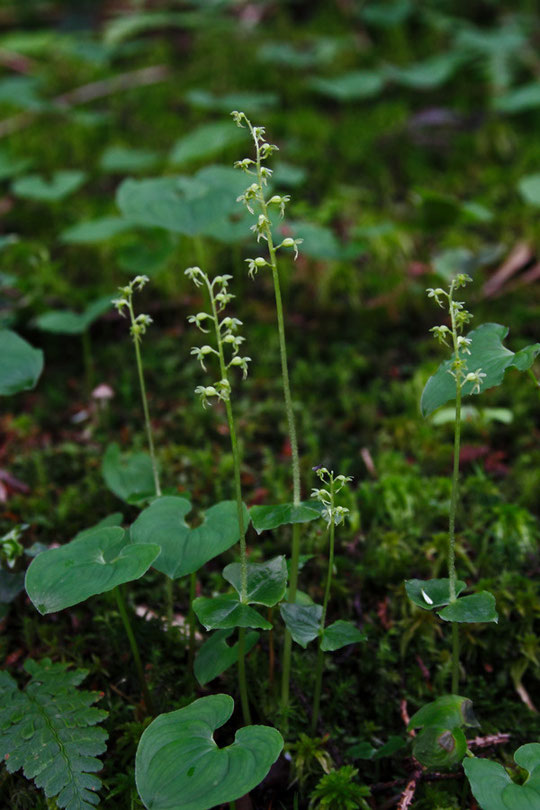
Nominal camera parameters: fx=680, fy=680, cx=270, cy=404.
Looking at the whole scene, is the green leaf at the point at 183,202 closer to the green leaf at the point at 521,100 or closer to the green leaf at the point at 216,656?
the green leaf at the point at 216,656

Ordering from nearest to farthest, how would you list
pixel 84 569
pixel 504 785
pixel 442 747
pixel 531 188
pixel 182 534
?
pixel 504 785 → pixel 442 747 → pixel 84 569 → pixel 182 534 → pixel 531 188

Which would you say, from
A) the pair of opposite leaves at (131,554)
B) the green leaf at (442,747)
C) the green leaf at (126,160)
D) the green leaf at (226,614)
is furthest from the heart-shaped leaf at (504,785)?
the green leaf at (126,160)

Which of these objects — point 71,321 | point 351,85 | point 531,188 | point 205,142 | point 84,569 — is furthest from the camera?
point 351,85

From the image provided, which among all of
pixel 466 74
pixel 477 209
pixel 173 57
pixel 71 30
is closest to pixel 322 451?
pixel 477 209

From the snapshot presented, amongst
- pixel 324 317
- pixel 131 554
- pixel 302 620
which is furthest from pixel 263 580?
pixel 324 317

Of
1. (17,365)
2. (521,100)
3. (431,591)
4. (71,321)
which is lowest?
(431,591)

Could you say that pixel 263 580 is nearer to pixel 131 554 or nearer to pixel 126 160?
pixel 131 554

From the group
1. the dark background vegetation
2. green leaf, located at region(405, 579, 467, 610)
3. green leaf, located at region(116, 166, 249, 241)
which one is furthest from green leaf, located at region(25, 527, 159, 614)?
green leaf, located at region(116, 166, 249, 241)
